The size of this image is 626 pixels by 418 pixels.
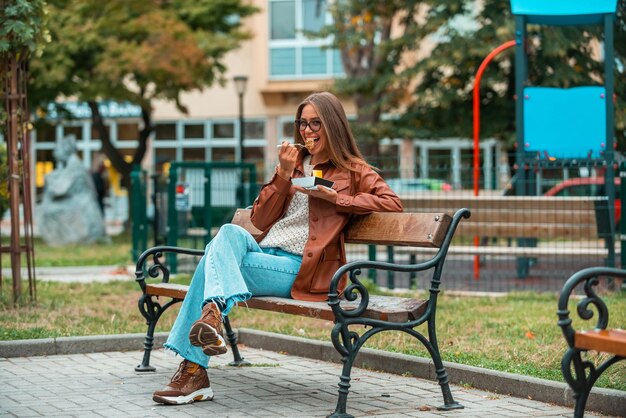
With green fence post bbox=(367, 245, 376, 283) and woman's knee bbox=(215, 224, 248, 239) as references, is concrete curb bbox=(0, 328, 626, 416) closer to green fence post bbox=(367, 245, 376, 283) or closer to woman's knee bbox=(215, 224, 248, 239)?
woman's knee bbox=(215, 224, 248, 239)

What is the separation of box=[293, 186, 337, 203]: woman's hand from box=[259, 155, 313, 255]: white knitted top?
0.37 meters

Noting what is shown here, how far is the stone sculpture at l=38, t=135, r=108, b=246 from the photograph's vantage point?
77.3 feet

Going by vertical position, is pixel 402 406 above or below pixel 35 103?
below

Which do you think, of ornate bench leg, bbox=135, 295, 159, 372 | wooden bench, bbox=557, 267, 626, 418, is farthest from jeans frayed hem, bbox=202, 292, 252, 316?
wooden bench, bbox=557, 267, 626, 418

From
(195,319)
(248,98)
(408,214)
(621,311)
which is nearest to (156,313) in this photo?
(195,319)

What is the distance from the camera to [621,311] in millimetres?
9328

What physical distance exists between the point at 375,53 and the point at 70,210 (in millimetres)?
8312

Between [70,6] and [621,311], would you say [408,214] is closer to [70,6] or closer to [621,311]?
[621,311]

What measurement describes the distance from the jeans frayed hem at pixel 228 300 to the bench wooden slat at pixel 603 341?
1.86 meters

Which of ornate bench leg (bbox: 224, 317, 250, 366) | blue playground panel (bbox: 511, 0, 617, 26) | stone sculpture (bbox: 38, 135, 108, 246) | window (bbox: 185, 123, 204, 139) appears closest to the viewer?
ornate bench leg (bbox: 224, 317, 250, 366)

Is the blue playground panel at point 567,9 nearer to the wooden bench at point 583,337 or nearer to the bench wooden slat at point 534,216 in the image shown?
the bench wooden slat at point 534,216

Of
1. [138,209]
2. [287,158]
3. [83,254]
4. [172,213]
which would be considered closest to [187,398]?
[287,158]

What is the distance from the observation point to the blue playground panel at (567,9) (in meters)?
14.0

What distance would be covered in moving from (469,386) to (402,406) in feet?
2.29
